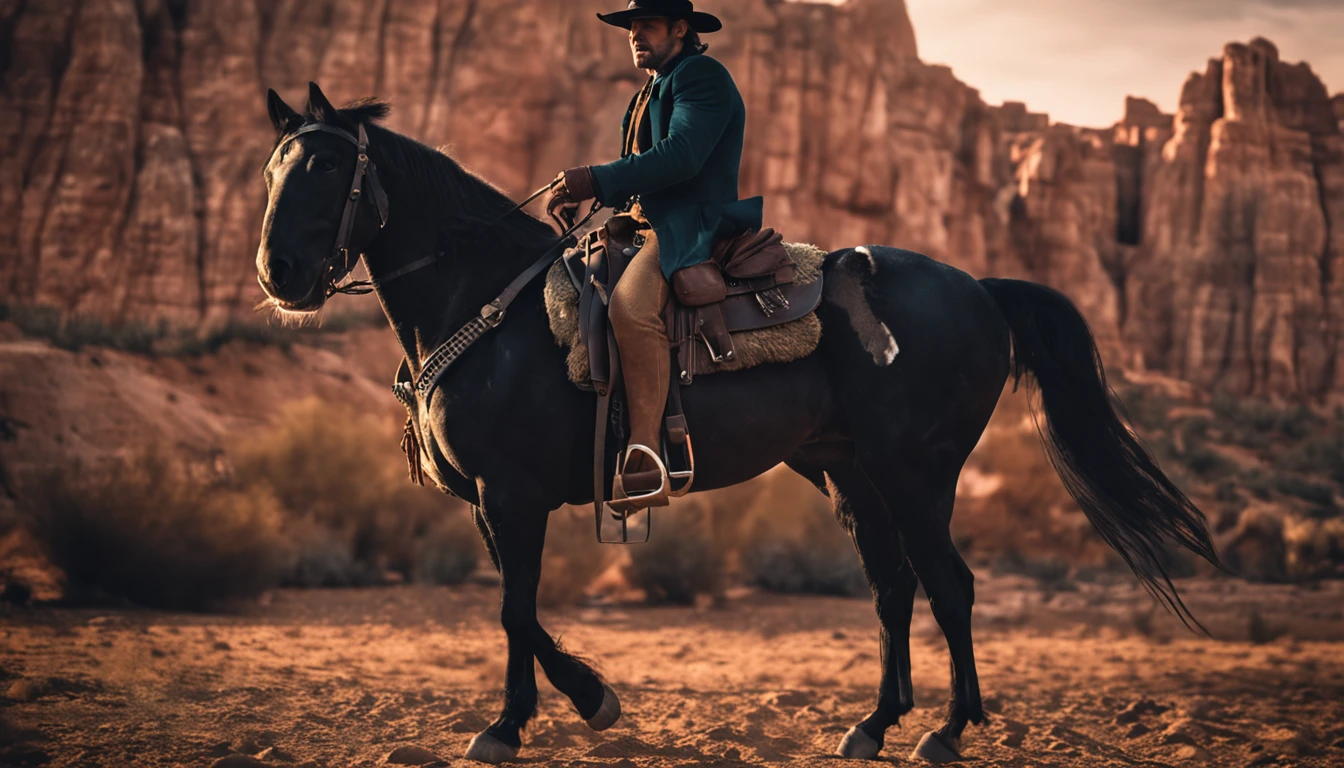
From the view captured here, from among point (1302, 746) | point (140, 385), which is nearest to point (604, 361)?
point (1302, 746)

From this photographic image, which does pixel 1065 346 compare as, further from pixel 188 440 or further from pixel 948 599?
pixel 188 440

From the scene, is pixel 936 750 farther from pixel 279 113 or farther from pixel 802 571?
pixel 802 571

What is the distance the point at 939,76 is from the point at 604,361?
58.7 m

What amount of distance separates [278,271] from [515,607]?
1.78m

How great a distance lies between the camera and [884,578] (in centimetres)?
575

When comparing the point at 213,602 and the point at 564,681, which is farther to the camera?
the point at 213,602

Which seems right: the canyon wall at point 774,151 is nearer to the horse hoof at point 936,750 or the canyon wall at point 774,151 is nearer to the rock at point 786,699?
the rock at point 786,699

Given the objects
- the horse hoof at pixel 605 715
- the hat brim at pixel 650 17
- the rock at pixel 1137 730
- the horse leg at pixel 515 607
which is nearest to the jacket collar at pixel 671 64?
the hat brim at pixel 650 17

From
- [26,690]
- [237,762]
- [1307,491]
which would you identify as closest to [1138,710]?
[237,762]

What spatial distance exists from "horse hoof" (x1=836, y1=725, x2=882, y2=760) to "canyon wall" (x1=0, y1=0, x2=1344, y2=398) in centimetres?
3442

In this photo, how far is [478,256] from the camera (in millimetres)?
5215

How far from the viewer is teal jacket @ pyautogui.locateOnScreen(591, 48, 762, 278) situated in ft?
16.0

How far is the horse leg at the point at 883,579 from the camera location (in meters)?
5.57

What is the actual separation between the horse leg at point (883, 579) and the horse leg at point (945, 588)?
25 centimetres
